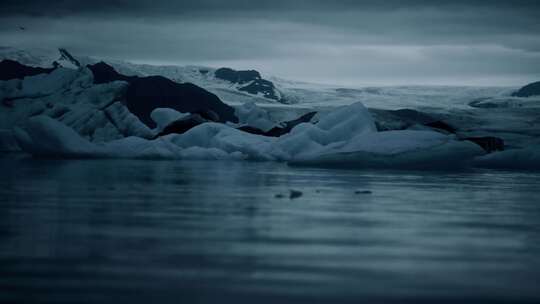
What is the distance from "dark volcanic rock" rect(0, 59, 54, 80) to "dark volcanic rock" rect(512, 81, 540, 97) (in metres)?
50.1

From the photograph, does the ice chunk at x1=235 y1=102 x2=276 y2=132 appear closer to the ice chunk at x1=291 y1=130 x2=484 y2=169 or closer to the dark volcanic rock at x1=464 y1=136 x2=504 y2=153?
the dark volcanic rock at x1=464 y1=136 x2=504 y2=153

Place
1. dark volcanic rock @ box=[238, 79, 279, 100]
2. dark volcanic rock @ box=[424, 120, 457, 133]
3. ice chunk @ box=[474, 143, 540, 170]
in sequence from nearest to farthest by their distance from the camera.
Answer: ice chunk @ box=[474, 143, 540, 170]
dark volcanic rock @ box=[424, 120, 457, 133]
dark volcanic rock @ box=[238, 79, 279, 100]

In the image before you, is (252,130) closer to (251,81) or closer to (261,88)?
(261,88)

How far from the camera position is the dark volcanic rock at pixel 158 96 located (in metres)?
52.2

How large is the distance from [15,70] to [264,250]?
56.8 m

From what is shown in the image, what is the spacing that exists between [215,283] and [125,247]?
120cm

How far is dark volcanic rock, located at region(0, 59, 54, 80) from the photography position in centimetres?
5694

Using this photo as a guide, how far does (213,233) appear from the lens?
5.39 m

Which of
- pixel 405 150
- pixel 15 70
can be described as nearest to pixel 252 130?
pixel 405 150

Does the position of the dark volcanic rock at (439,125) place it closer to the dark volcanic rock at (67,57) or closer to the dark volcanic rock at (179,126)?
the dark volcanic rock at (179,126)

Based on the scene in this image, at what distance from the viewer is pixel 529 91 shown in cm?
8650

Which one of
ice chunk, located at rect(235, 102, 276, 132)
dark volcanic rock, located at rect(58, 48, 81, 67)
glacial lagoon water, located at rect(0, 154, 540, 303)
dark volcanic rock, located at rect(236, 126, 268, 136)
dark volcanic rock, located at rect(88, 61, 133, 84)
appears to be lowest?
dark volcanic rock, located at rect(236, 126, 268, 136)

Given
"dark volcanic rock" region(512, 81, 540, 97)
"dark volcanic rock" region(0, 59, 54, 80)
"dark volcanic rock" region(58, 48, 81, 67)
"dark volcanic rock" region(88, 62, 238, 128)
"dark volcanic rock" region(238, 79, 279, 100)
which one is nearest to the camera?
"dark volcanic rock" region(88, 62, 238, 128)

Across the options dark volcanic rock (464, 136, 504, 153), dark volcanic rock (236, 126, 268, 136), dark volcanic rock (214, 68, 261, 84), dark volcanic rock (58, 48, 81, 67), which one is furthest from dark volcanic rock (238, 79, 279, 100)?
dark volcanic rock (464, 136, 504, 153)
